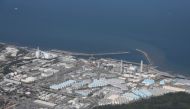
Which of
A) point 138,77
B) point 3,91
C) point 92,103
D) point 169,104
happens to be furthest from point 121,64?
point 169,104

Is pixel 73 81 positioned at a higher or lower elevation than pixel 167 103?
higher

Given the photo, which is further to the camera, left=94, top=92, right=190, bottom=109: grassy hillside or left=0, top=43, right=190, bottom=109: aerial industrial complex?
left=0, top=43, right=190, bottom=109: aerial industrial complex

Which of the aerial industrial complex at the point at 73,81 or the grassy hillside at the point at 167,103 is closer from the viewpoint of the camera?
the grassy hillside at the point at 167,103

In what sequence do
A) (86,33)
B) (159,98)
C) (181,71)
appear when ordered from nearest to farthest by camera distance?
(159,98), (181,71), (86,33)

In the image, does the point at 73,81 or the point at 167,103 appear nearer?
the point at 167,103

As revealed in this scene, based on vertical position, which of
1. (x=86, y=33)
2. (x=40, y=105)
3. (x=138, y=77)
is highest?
(x=86, y=33)

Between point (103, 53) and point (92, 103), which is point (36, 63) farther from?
point (92, 103)

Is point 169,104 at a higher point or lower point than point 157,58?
lower

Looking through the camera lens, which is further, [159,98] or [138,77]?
[138,77]
